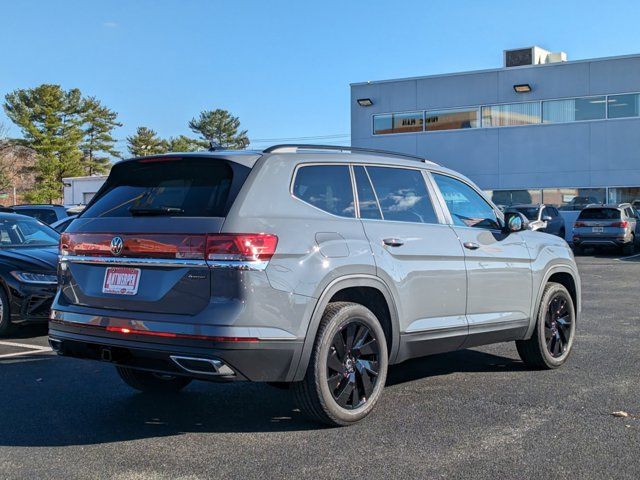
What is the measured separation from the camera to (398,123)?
31.9m

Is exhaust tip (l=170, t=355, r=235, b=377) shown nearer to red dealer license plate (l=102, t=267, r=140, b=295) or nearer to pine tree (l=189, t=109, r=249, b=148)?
red dealer license plate (l=102, t=267, r=140, b=295)

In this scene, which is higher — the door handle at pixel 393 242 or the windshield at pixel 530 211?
the windshield at pixel 530 211

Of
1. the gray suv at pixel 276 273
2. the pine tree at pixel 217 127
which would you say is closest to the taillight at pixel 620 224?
the gray suv at pixel 276 273

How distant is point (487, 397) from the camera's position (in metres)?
5.60

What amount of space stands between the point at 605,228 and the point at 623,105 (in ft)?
26.0

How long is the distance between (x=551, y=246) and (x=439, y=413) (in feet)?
7.89

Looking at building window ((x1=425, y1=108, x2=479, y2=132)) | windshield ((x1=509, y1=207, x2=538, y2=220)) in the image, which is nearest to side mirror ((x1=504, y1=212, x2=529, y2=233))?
windshield ((x1=509, y1=207, x2=538, y2=220))

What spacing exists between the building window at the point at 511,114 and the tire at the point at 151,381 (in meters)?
26.1

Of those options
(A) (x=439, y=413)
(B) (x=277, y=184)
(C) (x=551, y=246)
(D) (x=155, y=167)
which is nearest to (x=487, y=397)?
(A) (x=439, y=413)

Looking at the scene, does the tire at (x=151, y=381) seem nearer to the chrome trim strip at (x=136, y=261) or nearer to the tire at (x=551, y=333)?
the chrome trim strip at (x=136, y=261)

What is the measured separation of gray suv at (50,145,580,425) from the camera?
423 cm

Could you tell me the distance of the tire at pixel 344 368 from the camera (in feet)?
14.9

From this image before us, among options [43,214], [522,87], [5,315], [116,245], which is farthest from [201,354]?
[522,87]

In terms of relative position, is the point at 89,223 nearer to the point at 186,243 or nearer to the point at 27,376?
the point at 186,243
